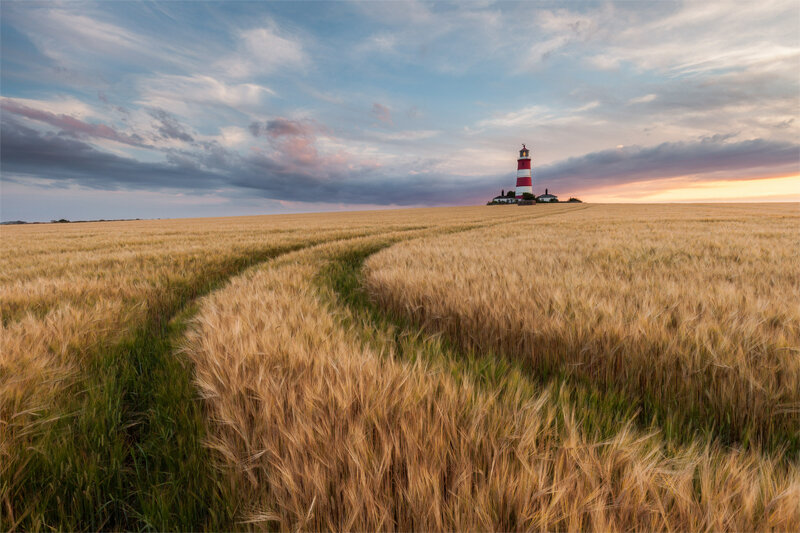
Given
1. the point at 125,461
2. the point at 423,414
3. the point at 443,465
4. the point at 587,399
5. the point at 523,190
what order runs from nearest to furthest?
Answer: the point at 443,465
the point at 423,414
the point at 125,461
the point at 587,399
the point at 523,190

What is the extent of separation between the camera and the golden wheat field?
2.66 feet

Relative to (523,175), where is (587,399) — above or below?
below

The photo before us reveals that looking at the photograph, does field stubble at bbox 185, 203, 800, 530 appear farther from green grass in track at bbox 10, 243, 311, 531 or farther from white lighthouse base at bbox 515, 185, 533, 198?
white lighthouse base at bbox 515, 185, 533, 198

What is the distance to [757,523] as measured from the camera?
760 mm

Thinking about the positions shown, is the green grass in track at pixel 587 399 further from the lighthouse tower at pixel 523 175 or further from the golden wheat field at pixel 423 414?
the lighthouse tower at pixel 523 175

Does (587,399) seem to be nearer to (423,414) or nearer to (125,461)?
(423,414)

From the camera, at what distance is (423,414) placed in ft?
3.52

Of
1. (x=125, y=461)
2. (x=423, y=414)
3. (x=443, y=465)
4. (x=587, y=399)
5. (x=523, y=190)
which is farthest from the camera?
(x=523, y=190)

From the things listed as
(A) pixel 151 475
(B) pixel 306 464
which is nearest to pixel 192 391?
(A) pixel 151 475

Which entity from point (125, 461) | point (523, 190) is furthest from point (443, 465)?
point (523, 190)

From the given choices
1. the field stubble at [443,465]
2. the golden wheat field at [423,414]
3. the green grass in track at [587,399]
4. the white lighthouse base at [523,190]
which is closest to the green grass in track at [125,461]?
the golden wheat field at [423,414]

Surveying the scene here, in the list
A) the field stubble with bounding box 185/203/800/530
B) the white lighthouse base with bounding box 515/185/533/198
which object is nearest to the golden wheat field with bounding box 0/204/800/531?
the field stubble with bounding box 185/203/800/530

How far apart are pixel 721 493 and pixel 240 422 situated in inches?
54.5

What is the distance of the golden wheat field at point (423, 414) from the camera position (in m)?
0.81
